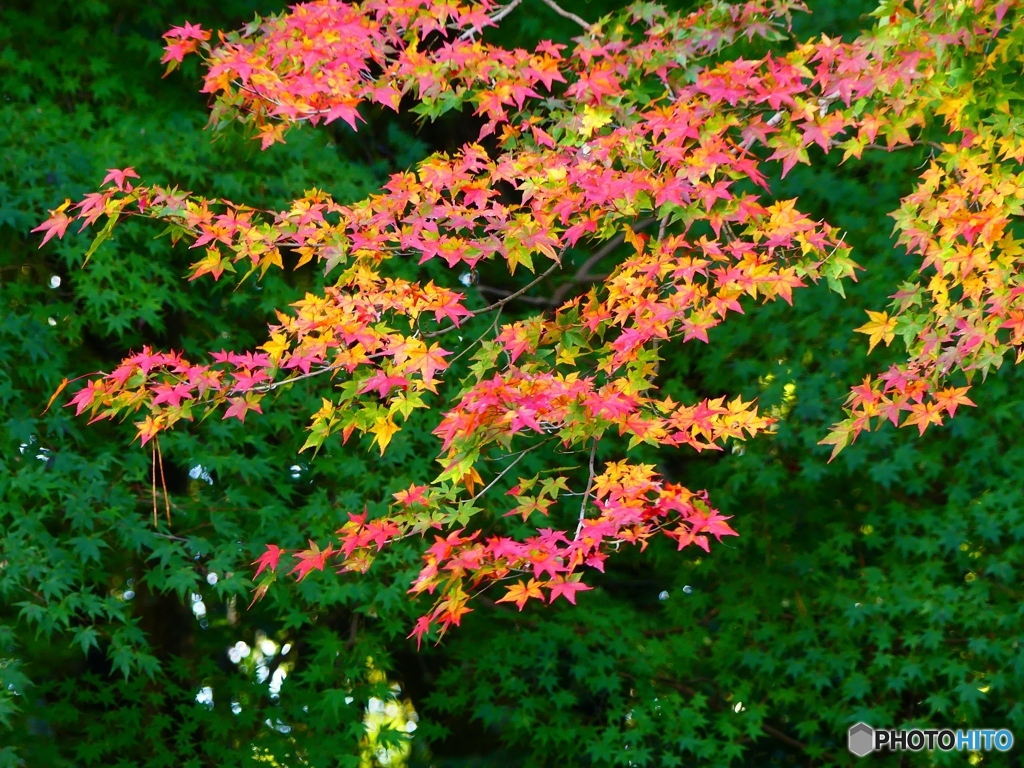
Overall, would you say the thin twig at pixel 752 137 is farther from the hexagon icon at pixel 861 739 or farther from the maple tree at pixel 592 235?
the hexagon icon at pixel 861 739

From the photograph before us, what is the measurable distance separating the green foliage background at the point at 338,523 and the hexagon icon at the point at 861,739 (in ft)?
0.29

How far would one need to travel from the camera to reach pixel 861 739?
5.46 m

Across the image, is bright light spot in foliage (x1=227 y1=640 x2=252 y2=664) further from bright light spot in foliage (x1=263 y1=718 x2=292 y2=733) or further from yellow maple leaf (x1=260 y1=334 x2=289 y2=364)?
yellow maple leaf (x1=260 y1=334 x2=289 y2=364)

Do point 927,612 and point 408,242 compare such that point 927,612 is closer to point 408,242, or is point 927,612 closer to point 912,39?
point 912,39

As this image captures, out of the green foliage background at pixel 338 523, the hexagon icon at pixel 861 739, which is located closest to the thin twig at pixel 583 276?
the green foliage background at pixel 338 523

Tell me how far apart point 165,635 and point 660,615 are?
8.20 feet

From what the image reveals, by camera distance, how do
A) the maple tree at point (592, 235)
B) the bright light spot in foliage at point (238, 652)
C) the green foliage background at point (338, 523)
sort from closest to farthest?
the maple tree at point (592, 235) < the green foliage background at point (338, 523) < the bright light spot in foliage at point (238, 652)

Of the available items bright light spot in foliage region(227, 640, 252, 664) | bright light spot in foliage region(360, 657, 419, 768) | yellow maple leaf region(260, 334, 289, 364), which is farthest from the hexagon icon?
yellow maple leaf region(260, 334, 289, 364)

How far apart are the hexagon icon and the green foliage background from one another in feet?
0.29

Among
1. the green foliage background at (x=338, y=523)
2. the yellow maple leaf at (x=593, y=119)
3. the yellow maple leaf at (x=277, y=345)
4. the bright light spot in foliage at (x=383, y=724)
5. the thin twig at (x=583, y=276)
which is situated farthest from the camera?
the thin twig at (x=583, y=276)

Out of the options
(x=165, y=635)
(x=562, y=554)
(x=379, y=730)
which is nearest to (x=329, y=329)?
(x=562, y=554)

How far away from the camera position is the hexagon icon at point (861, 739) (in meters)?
5.42

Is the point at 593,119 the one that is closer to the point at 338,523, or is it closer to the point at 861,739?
the point at 338,523

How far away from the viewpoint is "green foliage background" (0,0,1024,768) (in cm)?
474
